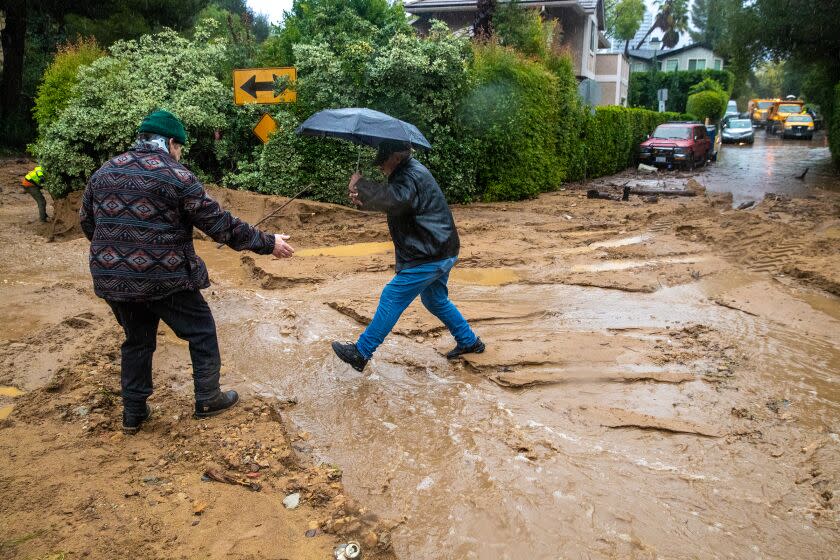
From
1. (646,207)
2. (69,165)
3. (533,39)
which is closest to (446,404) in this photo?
(69,165)

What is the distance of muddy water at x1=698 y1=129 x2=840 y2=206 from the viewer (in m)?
17.8

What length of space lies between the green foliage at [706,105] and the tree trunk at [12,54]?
37223 mm

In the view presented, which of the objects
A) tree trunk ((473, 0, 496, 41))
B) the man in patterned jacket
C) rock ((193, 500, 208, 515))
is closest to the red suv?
tree trunk ((473, 0, 496, 41))

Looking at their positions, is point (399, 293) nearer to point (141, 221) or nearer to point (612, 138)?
point (141, 221)

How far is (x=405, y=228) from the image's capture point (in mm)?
4598

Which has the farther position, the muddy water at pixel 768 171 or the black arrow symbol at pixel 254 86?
the muddy water at pixel 768 171

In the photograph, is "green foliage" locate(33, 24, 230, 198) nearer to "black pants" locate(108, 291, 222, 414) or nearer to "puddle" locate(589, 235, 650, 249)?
"puddle" locate(589, 235, 650, 249)

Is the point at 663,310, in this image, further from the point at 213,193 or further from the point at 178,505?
the point at 213,193

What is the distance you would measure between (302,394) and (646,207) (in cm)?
1048

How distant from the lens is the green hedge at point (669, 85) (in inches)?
1909

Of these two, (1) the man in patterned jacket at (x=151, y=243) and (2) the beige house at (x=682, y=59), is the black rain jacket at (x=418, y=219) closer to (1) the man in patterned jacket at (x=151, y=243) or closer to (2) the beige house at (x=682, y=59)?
(1) the man in patterned jacket at (x=151, y=243)

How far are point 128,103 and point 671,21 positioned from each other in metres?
66.7

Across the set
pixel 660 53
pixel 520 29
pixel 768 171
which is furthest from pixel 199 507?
pixel 660 53

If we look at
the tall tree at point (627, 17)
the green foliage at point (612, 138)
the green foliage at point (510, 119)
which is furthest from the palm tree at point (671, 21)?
the green foliage at point (510, 119)
